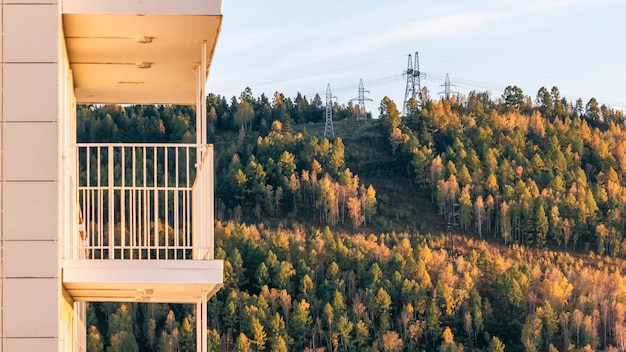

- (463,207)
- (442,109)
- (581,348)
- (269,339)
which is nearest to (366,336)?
(269,339)

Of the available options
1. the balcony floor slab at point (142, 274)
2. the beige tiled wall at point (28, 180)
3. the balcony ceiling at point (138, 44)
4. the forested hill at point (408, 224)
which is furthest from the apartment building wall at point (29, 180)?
the forested hill at point (408, 224)

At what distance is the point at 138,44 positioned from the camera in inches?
520

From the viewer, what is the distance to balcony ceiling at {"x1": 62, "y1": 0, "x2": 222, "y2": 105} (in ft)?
40.1

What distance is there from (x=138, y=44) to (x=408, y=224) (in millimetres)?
115959

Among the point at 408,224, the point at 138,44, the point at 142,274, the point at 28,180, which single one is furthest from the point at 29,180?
the point at 408,224

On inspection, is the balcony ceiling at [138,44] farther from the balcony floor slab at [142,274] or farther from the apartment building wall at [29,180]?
the balcony floor slab at [142,274]

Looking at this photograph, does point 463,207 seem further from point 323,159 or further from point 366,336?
point 366,336

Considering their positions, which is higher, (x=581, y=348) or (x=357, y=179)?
(x=357, y=179)

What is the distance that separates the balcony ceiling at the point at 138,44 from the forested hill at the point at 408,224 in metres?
79.7

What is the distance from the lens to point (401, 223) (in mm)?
129625

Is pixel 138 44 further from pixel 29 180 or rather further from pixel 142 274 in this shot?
pixel 29 180

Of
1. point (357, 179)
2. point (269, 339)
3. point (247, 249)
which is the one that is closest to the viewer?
point (269, 339)

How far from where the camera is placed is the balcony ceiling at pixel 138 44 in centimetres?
1223

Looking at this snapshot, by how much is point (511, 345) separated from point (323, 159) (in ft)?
77.8
